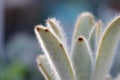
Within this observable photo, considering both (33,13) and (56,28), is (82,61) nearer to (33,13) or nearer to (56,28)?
(56,28)

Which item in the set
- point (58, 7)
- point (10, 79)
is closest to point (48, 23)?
point (10, 79)

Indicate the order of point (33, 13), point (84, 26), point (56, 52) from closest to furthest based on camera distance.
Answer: point (56, 52)
point (84, 26)
point (33, 13)

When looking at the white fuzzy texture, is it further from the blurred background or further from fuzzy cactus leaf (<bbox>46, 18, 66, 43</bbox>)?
the blurred background

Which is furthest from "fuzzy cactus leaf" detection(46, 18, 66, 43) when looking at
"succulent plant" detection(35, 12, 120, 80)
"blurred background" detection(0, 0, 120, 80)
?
"blurred background" detection(0, 0, 120, 80)

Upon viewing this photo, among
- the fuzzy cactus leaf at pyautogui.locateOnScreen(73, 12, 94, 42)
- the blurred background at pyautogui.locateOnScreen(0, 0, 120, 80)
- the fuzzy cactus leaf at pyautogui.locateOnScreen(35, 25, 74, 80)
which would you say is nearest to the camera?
the fuzzy cactus leaf at pyautogui.locateOnScreen(35, 25, 74, 80)

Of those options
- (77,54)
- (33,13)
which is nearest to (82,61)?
(77,54)

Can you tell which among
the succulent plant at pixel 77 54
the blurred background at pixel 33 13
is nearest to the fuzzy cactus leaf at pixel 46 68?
the succulent plant at pixel 77 54

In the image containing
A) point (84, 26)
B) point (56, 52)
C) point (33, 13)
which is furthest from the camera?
point (33, 13)

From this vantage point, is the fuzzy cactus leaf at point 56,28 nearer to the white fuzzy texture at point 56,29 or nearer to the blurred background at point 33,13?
the white fuzzy texture at point 56,29
